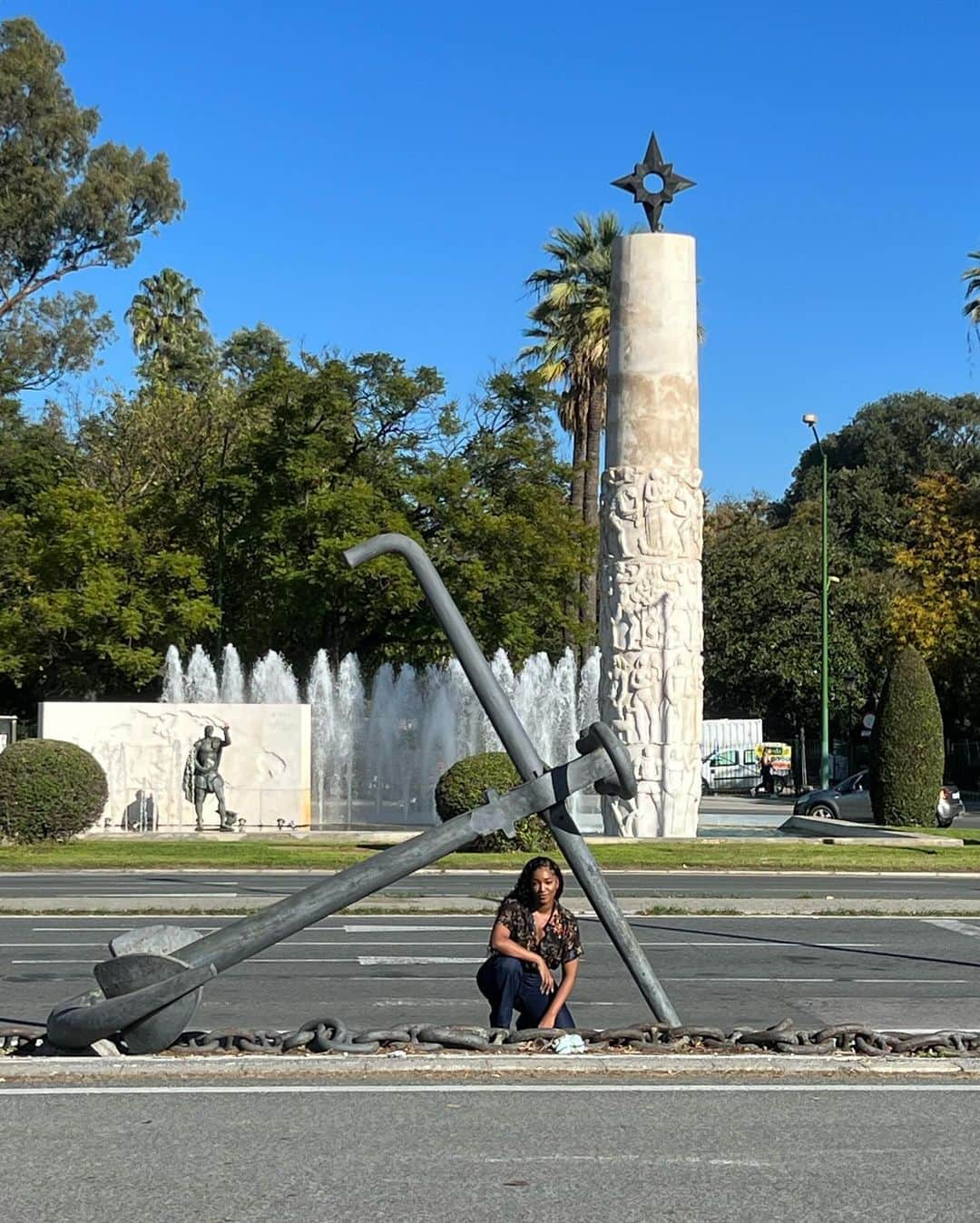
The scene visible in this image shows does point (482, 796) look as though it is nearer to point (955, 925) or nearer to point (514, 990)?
point (955, 925)

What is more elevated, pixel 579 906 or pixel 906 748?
pixel 906 748

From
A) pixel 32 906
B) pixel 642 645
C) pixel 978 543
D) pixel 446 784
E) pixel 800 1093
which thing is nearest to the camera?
pixel 800 1093

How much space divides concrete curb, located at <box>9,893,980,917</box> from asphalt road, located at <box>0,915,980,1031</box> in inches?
14.3

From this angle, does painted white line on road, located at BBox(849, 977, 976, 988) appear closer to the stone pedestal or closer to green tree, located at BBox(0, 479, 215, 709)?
the stone pedestal

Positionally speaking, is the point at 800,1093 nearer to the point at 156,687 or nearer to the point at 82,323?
the point at 156,687

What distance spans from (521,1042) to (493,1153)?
6.46 feet

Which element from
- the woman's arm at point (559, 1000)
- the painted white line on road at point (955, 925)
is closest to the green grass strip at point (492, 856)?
the painted white line on road at point (955, 925)

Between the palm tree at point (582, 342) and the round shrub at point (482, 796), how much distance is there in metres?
19.7

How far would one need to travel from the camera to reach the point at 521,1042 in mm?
8477

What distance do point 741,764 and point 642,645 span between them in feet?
108

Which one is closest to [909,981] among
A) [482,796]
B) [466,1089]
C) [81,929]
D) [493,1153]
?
[466,1089]

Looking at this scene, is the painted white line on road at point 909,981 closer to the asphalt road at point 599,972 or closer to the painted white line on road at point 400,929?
the asphalt road at point 599,972

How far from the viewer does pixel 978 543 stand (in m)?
57.4

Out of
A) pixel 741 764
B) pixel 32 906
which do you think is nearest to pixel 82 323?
pixel 741 764
